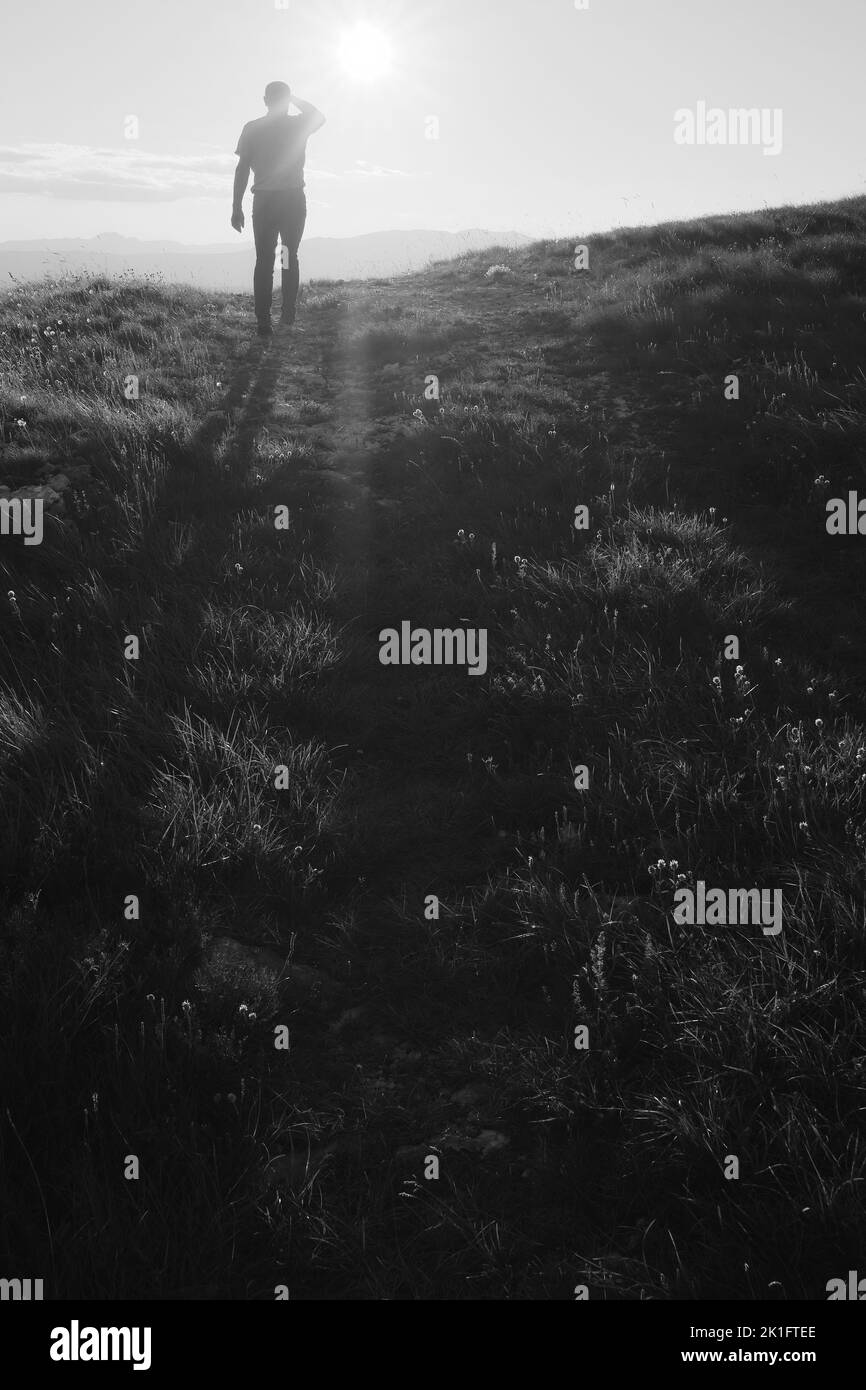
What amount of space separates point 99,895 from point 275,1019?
2.93 ft

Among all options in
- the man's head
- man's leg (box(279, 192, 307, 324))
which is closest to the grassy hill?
man's leg (box(279, 192, 307, 324))

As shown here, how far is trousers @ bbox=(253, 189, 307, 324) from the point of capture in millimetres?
11578

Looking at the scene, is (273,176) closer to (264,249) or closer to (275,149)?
(275,149)

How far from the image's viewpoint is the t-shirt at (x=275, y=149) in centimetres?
1126

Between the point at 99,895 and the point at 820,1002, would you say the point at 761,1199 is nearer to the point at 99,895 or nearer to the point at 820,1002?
the point at 820,1002

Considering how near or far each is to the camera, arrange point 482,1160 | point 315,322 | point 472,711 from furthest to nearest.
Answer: point 315,322 < point 472,711 < point 482,1160

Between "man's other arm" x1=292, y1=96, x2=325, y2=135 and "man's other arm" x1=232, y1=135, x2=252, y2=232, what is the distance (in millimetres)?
963

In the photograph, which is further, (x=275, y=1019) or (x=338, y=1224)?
(x=275, y=1019)

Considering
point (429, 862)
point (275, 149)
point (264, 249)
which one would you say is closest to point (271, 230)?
point (264, 249)

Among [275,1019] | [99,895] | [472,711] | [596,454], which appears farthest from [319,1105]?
[596,454]

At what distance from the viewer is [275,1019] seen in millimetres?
2994

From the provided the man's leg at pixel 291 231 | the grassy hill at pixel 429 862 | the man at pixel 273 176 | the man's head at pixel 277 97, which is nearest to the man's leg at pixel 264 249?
the man at pixel 273 176

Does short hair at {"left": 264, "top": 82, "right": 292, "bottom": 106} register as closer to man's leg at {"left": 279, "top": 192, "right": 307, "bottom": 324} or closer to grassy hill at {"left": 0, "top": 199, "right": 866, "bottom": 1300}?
man's leg at {"left": 279, "top": 192, "right": 307, "bottom": 324}

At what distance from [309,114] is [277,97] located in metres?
0.45
